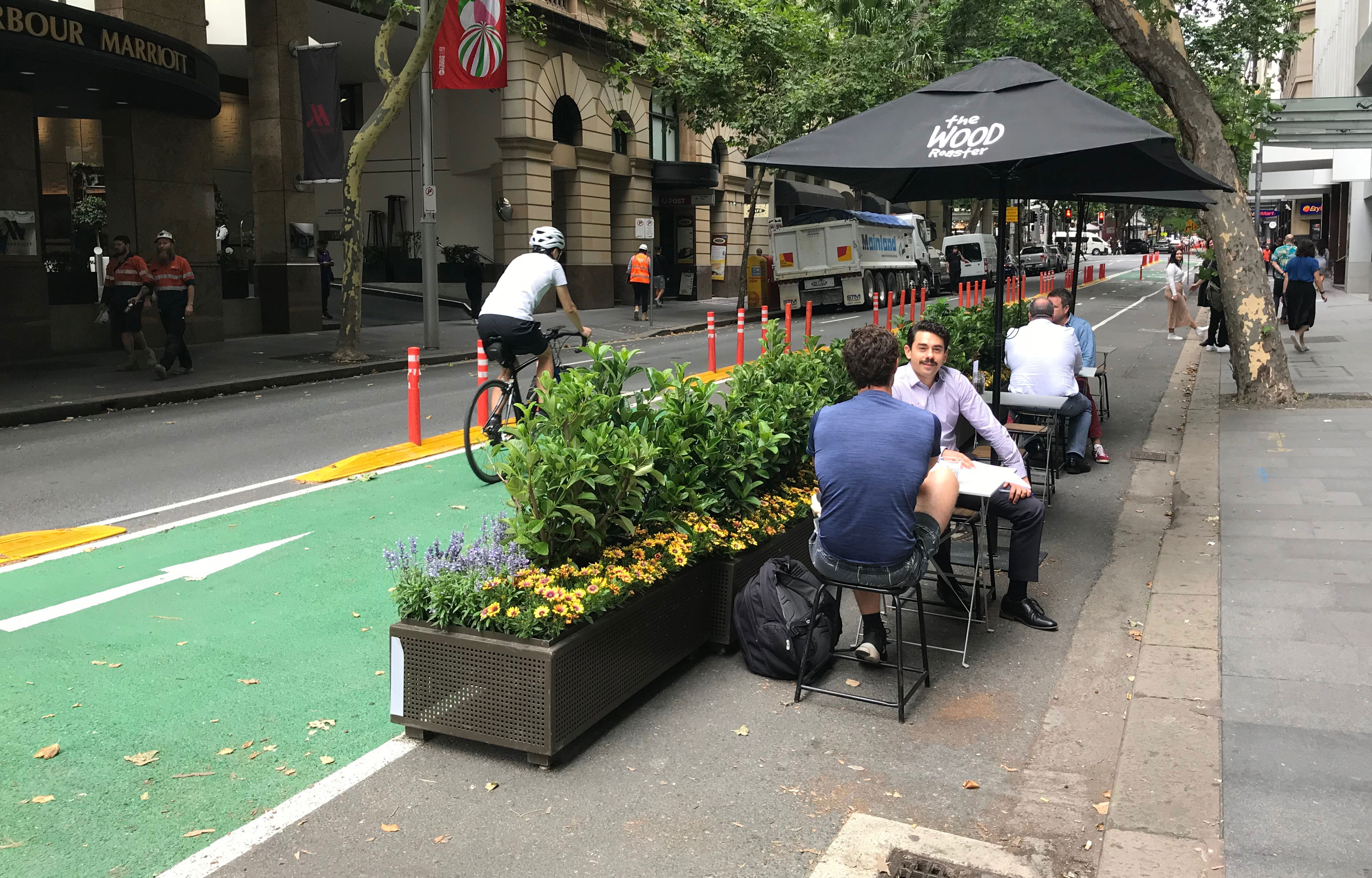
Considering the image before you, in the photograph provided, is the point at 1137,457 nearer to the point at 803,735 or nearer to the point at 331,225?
the point at 803,735

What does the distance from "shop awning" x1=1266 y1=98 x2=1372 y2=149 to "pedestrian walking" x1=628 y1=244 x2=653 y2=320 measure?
14.6 m

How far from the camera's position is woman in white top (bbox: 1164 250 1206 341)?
2231cm

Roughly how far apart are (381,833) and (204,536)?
452cm

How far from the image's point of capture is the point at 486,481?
9.30 meters

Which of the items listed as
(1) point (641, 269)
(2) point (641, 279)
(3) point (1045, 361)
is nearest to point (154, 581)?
(3) point (1045, 361)

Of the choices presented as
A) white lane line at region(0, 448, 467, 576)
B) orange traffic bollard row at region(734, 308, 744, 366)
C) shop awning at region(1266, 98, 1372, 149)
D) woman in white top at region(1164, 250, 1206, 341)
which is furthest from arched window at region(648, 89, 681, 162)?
white lane line at region(0, 448, 467, 576)

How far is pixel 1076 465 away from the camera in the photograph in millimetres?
9883

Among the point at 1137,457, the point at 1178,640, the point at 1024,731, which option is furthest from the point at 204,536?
the point at 1137,457

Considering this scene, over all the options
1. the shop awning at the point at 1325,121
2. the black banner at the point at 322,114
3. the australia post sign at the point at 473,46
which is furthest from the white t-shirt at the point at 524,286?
the black banner at the point at 322,114

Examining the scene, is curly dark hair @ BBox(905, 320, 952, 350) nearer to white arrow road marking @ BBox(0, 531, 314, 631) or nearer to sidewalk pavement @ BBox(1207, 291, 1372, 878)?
sidewalk pavement @ BBox(1207, 291, 1372, 878)

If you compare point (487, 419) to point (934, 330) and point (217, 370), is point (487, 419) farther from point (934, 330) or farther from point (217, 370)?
point (217, 370)

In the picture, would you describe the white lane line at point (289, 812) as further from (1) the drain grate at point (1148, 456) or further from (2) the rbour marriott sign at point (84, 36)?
(2) the rbour marriott sign at point (84, 36)

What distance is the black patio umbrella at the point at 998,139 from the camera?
254 inches

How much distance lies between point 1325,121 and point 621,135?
2207cm
